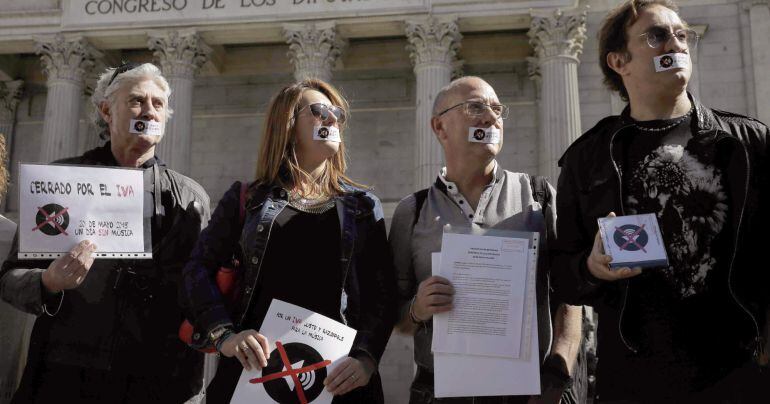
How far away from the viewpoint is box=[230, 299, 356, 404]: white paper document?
3.14 metres

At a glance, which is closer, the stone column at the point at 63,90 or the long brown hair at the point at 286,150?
the long brown hair at the point at 286,150

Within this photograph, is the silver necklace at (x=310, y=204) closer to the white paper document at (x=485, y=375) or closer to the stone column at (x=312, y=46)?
the white paper document at (x=485, y=375)

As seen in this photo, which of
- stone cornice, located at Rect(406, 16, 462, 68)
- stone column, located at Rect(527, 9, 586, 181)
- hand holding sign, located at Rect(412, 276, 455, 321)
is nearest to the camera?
hand holding sign, located at Rect(412, 276, 455, 321)

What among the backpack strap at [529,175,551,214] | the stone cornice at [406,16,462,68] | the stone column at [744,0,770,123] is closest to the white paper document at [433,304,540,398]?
the backpack strap at [529,175,551,214]

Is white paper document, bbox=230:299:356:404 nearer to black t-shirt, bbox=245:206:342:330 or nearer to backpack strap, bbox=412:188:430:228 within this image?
black t-shirt, bbox=245:206:342:330

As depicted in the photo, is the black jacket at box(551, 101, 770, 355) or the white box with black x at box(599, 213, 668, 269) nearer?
the white box with black x at box(599, 213, 668, 269)

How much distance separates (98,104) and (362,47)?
16.8 metres

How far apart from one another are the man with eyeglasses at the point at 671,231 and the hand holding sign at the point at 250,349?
140cm

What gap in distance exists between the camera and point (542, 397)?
331 centimetres

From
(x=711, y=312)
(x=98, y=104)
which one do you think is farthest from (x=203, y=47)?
(x=711, y=312)

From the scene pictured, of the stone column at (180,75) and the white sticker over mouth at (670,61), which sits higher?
the stone column at (180,75)

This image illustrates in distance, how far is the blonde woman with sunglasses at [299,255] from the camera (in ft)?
11.0

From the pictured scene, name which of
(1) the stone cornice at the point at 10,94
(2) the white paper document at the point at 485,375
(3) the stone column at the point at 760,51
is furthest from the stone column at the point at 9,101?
(2) the white paper document at the point at 485,375

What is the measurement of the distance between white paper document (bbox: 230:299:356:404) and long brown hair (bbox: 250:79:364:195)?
0.76 meters
